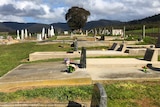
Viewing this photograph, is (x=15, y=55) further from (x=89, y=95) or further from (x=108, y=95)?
(x=108, y=95)

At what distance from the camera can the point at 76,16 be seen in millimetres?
63375

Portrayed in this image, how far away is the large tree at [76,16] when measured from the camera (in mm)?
63312

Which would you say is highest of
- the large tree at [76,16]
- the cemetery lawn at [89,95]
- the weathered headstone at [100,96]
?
the large tree at [76,16]

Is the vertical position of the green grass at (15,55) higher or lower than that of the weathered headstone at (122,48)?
lower

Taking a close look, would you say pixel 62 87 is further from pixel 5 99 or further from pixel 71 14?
pixel 71 14

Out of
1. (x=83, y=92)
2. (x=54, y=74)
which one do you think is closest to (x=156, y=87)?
(x=83, y=92)

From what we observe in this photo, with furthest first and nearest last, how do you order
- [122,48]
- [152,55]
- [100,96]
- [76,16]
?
[76,16]
[122,48]
[152,55]
[100,96]

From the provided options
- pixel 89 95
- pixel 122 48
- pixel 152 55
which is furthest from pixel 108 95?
pixel 122 48

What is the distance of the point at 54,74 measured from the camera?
521 inches

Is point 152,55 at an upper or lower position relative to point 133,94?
upper

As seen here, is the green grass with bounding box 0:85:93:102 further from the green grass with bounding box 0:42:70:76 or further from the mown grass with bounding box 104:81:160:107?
the green grass with bounding box 0:42:70:76

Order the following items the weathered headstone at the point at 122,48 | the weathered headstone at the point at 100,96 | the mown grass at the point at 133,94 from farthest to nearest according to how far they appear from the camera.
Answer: the weathered headstone at the point at 122,48
the mown grass at the point at 133,94
the weathered headstone at the point at 100,96

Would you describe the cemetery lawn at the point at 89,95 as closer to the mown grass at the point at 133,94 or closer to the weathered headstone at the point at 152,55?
the mown grass at the point at 133,94

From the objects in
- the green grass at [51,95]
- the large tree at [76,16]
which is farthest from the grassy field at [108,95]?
the large tree at [76,16]
